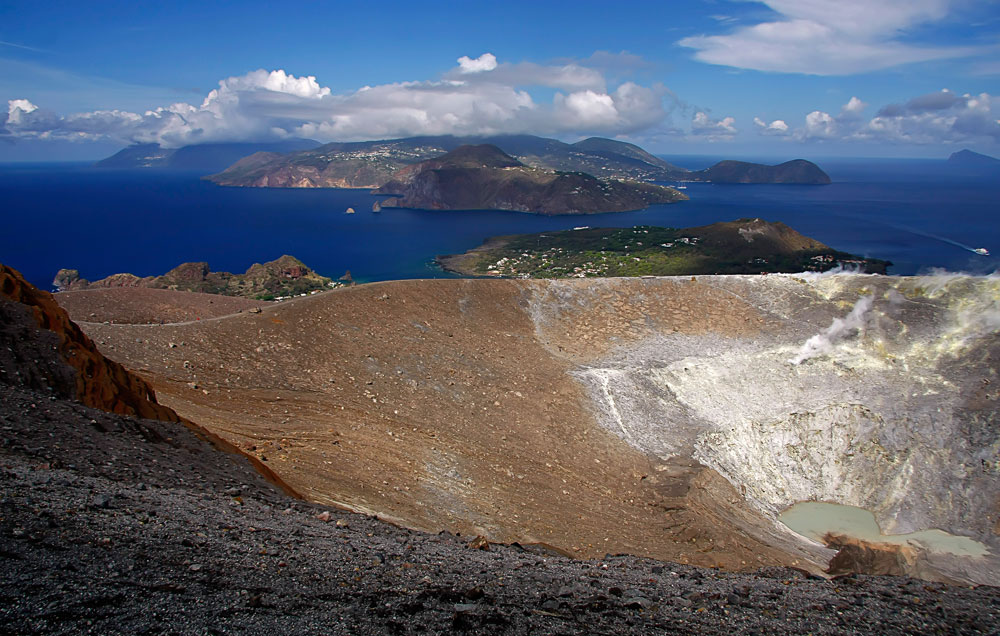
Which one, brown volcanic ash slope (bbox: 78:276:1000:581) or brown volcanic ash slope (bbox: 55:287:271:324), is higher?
brown volcanic ash slope (bbox: 55:287:271:324)

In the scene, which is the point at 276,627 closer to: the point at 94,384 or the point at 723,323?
the point at 94,384

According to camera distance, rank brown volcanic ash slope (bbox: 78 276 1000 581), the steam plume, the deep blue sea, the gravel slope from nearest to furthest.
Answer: the gravel slope → brown volcanic ash slope (bbox: 78 276 1000 581) → the steam plume → the deep blue sea

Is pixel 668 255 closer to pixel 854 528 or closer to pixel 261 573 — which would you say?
pixel 854 528

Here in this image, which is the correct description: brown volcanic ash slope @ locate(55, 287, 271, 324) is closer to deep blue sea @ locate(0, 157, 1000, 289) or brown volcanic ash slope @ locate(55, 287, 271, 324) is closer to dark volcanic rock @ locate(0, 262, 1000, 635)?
dark volcanic rock @ locate(0, 262, 1000, 635)

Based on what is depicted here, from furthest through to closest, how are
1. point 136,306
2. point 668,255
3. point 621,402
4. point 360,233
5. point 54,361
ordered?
point 360,233, point 668,255, point 136,306, point 621,402, point 54,361

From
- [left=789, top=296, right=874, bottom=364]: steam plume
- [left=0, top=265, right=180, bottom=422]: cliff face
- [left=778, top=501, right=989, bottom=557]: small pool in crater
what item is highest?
[left=0, top=265, right=180, bottom=422]: cliff face

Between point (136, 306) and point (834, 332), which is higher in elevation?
point (136, 306)

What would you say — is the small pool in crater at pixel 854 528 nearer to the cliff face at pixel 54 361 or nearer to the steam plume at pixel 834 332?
the steam plume at pixel 834 332

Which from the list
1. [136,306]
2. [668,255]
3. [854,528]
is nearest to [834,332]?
[854,528]

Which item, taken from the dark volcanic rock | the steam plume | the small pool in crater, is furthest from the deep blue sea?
the dark volcanic rock
